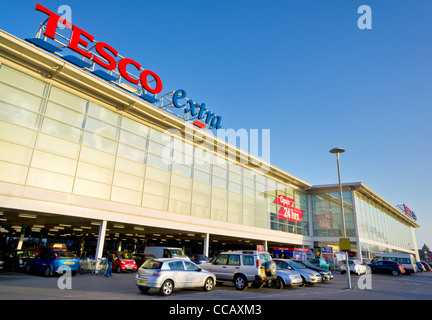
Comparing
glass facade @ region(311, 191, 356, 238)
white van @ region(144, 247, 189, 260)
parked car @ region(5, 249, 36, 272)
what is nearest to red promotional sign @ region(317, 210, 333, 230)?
glass facade @ region(311, 191, 356, 238)

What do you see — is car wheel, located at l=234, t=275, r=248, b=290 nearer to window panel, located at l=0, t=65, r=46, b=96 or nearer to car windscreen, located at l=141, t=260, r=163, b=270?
car windscreen, located at l=141, t=260, r=163, b=270

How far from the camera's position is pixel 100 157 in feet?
73.6

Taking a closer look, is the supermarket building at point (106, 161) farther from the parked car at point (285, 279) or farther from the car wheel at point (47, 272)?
the parked car at point (285, 279)

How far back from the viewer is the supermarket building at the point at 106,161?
1872 cm

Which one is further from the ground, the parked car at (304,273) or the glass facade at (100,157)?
the glass facade at (100,157)

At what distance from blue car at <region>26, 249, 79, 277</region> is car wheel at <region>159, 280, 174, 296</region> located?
9101 millimetres

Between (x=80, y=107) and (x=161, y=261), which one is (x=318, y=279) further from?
(x=80, y=107)

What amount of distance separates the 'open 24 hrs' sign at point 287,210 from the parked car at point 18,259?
30.5 meters

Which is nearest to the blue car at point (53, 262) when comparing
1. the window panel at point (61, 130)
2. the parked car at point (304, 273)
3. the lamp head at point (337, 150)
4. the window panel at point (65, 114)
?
the window panel at point (61, 130)

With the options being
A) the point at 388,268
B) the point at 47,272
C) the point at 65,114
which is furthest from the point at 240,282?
the point at 388,268

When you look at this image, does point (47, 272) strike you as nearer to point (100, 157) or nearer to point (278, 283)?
point (100, 157)

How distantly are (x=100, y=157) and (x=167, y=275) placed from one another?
Result: 45.8 ft
